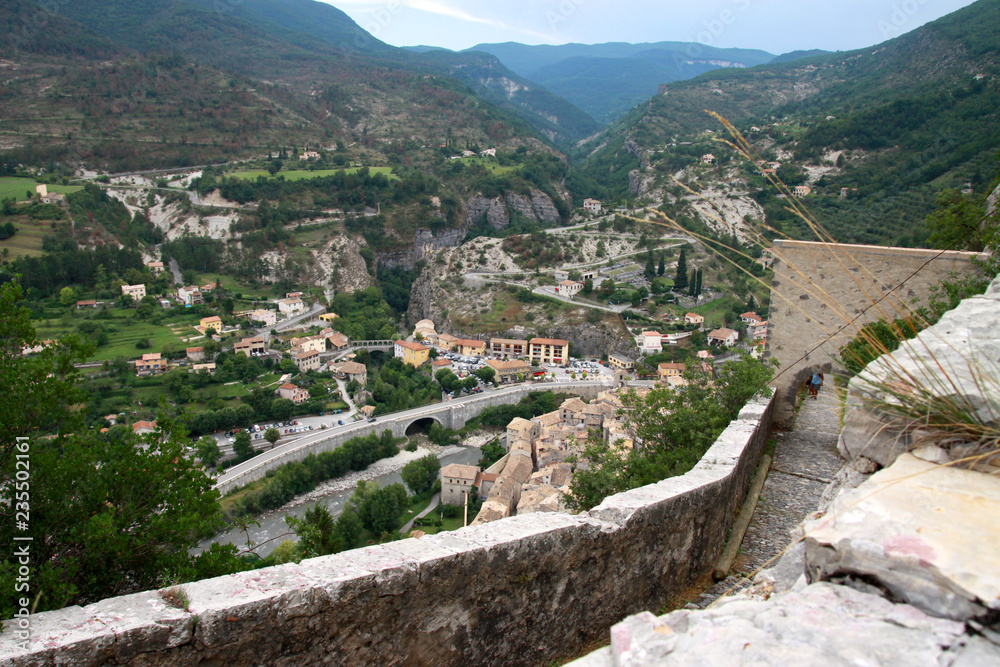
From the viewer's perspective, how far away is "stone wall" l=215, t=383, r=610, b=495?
28.9 m

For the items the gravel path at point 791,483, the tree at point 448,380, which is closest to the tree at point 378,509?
the tree at point 448,380

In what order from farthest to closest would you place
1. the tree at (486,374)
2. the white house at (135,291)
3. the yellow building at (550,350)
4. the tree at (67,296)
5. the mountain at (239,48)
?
the mountain at (239,48)
the yellow building at (550,350)
the white house at (135,291)
the tree at (486,374)
the tree at (67,296)

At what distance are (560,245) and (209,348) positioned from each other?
40840mm

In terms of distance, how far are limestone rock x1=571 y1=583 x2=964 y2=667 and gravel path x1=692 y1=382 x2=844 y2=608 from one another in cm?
199

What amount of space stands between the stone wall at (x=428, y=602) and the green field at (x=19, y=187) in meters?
74.9

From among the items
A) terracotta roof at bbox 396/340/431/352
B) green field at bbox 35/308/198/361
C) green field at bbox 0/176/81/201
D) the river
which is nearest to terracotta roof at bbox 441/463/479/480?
the river

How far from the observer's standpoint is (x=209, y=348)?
39219 millimetres

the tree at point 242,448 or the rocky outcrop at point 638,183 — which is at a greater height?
the rocky outcrop at point 638,183

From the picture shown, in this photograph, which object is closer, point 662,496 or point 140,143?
point 662,496

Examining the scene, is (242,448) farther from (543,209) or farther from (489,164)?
(489,164)

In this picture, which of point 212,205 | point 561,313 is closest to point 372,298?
point 561,313

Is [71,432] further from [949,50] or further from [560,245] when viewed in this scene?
[949,50]

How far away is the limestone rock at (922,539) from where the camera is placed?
1589mm

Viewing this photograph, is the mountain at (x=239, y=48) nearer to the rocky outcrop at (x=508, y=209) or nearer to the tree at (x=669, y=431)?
the rocky outcrop at (x=508, y=209)
